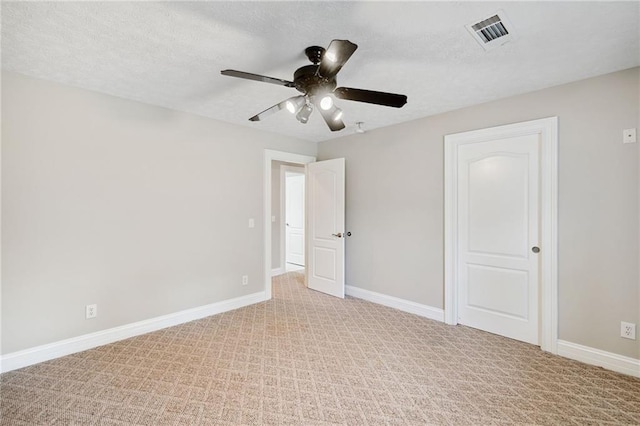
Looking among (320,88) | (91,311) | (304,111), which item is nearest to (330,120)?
(304,111)

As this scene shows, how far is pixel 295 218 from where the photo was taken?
7035 mm

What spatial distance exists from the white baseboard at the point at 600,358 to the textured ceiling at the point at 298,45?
90.8 inches

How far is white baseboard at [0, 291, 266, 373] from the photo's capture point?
2.45 meters

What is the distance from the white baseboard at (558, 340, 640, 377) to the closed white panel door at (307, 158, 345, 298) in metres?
2.52

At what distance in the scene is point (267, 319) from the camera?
139 inches

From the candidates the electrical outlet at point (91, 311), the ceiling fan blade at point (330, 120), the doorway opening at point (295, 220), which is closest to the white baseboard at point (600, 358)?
the ceiling fan blade at point (330, 120)

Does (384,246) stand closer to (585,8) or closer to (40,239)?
(585,8)

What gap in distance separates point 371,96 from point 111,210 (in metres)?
2.67

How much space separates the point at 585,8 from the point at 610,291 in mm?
2160

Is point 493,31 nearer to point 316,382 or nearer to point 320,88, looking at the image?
point 320,88

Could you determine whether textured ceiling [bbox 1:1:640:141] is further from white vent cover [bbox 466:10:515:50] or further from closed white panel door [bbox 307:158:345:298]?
closed white panel door [bbox 307:158:345:298]

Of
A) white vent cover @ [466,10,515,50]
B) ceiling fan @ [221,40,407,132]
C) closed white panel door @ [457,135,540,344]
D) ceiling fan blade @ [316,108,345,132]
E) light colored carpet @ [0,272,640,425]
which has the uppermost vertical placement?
white vent cover @ [466,10,515,50]

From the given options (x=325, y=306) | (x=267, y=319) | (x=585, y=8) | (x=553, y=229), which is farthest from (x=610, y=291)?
(x=267, y=319)

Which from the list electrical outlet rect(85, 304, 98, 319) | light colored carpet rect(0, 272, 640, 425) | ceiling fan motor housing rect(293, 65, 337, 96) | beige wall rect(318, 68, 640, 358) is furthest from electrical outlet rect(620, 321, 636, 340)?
electrical outlet rect(85, 304, 98, 319)
